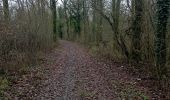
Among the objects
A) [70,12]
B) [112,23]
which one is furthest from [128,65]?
[70,12]

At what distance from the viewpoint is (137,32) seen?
1385cm

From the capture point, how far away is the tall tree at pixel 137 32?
13159mm

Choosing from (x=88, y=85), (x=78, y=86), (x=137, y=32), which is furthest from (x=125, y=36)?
(x=78, y=86)

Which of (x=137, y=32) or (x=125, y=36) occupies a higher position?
(x=137, y=32)

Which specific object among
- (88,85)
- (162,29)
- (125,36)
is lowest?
(88,85)

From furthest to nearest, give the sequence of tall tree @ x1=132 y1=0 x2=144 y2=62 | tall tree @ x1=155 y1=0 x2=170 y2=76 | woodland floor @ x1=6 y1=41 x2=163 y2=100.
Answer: tall tree @ x1=132 y1=0 x2=144 y2=62
tall tree @ x1=155 y1=0 x2=170 y2=76
woodland floor @ x1=6 y1=41 x2=163 y2=100

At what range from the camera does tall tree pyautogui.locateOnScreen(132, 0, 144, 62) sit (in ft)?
43.2

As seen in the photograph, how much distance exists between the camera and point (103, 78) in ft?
38.7

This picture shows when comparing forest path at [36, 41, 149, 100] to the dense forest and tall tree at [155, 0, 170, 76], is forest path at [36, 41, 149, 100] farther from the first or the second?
tall tree at [155, 0, 170, 76]

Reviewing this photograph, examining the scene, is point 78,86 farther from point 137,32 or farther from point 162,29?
point 137,32

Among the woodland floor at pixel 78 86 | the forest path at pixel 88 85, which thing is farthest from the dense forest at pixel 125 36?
the forest path at pixel 88 85

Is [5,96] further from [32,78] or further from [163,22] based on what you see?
[163,22]

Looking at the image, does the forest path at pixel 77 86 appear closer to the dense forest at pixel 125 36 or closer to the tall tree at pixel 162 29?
the dense forest at pixel 125 36

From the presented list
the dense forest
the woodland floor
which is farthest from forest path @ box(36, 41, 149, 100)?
the dense forest
